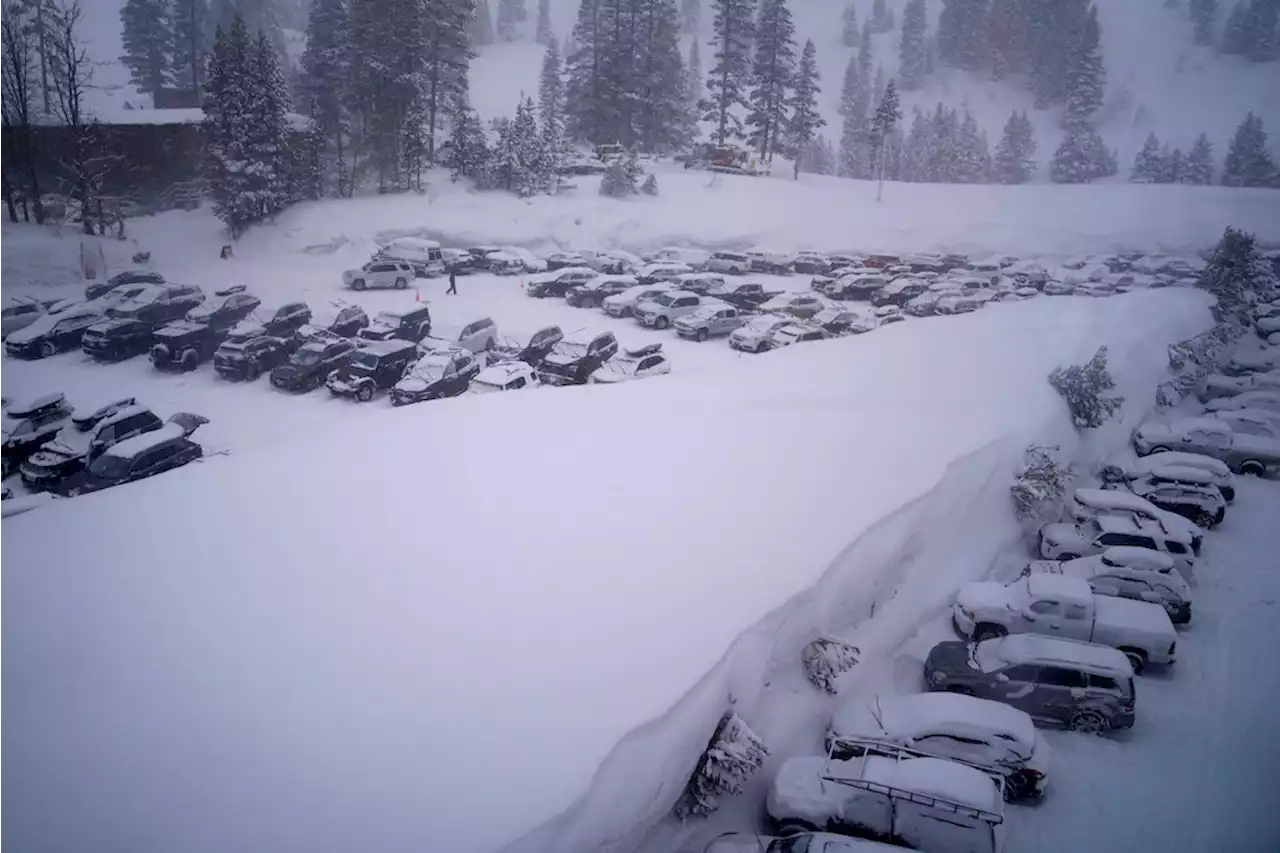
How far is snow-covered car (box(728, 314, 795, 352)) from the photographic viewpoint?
17.4 metres

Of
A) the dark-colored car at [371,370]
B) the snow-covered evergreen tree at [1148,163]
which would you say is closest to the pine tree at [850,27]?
the snow-covered evergreen tree at [1148,163]

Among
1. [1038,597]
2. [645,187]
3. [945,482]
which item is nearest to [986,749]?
[1038,597]

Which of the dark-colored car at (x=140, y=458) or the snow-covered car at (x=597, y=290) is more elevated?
the snow-covered car at (x=597, y=290)

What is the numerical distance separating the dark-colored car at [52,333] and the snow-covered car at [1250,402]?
18.6 m

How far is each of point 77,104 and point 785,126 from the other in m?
16.9

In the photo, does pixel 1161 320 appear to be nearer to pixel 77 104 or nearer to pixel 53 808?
pixel 53 808

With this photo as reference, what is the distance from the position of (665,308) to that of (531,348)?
4.46 metres

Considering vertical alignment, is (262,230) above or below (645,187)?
below

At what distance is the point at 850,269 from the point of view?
21188 mm

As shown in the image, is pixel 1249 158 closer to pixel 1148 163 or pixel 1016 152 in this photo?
pixel 1148 163

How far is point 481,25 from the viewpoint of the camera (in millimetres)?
13672

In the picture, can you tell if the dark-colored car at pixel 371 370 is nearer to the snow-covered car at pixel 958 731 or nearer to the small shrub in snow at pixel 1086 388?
the snow-covered car at pixel 958 731

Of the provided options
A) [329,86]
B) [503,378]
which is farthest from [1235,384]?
[329,86]

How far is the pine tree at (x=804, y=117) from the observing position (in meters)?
18.1
